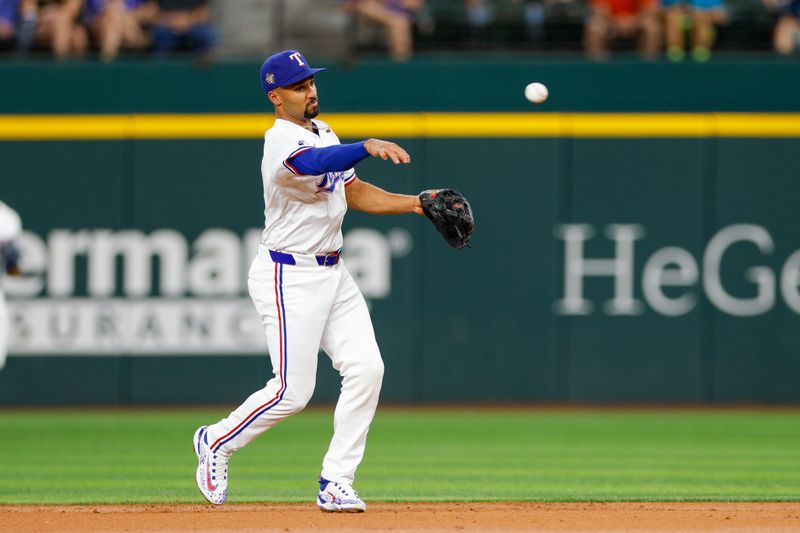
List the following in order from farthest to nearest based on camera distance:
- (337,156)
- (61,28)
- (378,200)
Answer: (61,28)
(378,200)
(337,156)

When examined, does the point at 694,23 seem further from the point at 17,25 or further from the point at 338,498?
the point at 338,498

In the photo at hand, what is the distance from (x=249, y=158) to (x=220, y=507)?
6254mm

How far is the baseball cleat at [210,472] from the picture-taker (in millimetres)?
6258

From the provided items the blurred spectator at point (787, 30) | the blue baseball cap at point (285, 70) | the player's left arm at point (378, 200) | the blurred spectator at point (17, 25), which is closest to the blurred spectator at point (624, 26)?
the blurred spectator at point (787, 30)

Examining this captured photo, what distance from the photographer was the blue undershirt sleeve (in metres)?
5.63

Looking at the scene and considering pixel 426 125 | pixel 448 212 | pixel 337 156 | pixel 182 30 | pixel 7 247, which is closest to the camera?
pixel 337 156

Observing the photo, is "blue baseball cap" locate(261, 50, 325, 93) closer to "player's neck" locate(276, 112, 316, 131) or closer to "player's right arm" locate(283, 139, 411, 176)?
"player's neck" locate(276, 112, 316, 131)

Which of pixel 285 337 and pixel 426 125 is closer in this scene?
pixel 285 337

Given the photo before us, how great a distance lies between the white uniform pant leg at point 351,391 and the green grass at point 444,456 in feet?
2.96

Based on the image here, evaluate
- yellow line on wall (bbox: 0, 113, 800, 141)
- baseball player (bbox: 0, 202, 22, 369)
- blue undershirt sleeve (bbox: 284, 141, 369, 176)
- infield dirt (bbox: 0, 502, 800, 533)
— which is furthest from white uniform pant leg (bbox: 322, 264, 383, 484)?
yellow line on wall (bbox: 0, 113, 800, 141)

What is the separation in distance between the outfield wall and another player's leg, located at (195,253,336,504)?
6042mm

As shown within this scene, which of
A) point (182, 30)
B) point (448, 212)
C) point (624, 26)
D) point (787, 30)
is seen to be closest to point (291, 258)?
point (448, 212)

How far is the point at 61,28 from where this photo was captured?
12.5 metres

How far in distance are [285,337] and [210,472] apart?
31.3 inches
